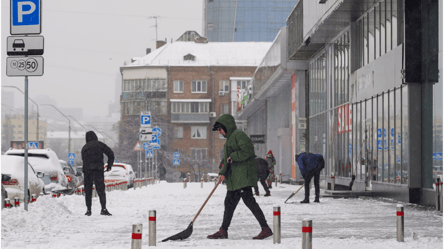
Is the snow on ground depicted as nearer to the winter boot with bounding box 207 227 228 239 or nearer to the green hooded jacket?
the winter boot with bounding box 207 227 228 239

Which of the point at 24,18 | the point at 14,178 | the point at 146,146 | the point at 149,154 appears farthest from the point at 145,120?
the point at 24,18

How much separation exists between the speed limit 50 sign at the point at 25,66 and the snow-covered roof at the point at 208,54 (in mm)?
72550

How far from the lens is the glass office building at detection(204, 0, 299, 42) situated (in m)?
126

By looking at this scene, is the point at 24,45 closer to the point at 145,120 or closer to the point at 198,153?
the point at 145,120

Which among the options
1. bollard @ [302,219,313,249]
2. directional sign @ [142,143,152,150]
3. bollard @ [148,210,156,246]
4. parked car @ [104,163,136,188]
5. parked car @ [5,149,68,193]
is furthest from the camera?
directional sign @ [142,143,152,150]

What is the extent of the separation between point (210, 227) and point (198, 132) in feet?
246

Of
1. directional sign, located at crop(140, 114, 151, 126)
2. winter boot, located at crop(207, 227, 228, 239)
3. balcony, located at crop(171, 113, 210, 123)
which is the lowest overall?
winter boot, located at crop(207, 227, 228, 239)

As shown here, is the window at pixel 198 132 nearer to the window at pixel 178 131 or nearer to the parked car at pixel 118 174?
the window at pixel 178 131

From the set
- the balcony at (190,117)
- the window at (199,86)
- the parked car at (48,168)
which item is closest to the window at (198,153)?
the balcony at (190,117)

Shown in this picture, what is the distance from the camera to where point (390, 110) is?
63.4 feet

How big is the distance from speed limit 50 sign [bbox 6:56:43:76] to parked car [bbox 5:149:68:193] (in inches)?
303

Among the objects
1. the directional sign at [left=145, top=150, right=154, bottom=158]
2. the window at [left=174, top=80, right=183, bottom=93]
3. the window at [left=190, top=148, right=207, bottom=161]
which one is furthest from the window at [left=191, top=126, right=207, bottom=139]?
the directional sign at [left=145, top=150, right=154, bottom=158]

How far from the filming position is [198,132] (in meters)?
86.3

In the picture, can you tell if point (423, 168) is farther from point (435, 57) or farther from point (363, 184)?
point (363, 184)
